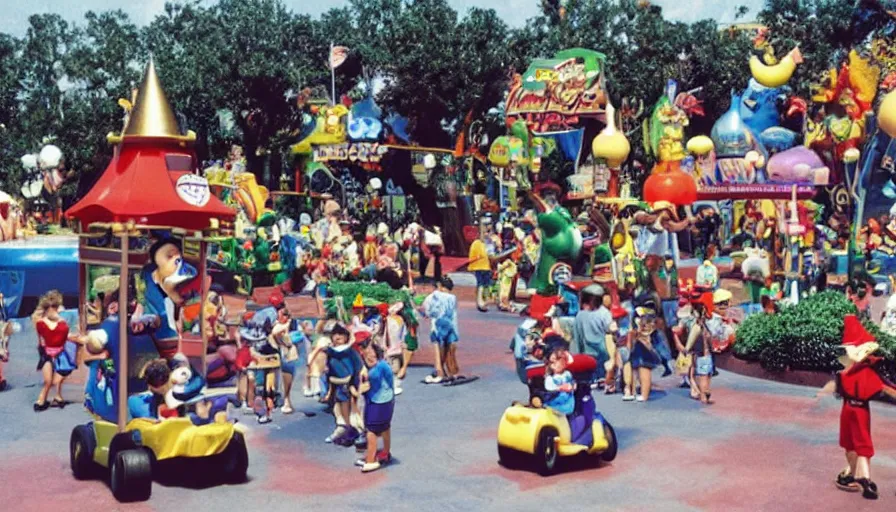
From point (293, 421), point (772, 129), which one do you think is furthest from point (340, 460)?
point (772, 129)

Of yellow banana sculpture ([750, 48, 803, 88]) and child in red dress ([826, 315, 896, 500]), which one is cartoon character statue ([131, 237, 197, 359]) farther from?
yellow banana sculpture ([750, 48, 803, 88])

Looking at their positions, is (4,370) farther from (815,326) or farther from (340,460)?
(815,326)

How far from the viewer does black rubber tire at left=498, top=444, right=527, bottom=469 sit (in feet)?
39.4

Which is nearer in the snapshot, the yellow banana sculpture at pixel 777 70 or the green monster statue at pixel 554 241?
the green monster statue at pixel 554 241

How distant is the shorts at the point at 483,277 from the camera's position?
25953mm

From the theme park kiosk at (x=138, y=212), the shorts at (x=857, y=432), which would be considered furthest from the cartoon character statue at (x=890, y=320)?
the theme park kiosk at (x=138, y=212)

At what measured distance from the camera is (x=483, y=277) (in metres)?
26.0

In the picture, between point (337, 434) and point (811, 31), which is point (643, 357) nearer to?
point (337, 434)

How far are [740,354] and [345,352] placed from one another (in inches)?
292

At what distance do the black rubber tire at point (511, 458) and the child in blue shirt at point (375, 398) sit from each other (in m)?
1.17

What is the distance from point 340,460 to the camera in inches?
503

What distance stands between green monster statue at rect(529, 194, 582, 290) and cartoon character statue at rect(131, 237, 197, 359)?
11.1 m

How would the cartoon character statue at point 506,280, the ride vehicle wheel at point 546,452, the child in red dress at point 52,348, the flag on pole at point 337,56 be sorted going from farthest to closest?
the flag on pole at point 337,56
the cartoon character statue at point 506,280
the child in red dress at point 52,348
the ride vehicle wheel at point 546,452

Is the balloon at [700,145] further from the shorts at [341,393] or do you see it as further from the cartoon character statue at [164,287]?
the cartoon character statue at [164,287]
